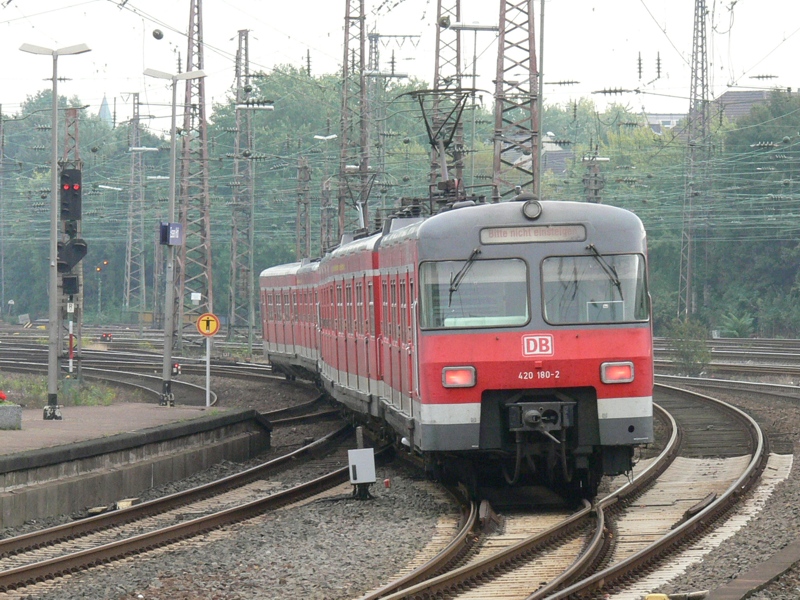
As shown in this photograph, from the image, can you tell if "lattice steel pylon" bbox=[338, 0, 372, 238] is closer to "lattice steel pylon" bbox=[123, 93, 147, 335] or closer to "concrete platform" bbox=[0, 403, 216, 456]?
"concrete platform" bbox=[0, 403, 216, 456]

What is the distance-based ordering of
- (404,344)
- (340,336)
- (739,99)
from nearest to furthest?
(404,344), (340,336), (739,99)

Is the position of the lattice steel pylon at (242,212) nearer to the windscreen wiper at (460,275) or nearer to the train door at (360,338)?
the train door at (360,338)

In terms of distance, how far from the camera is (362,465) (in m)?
13.9

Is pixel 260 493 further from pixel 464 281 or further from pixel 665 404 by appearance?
pixel 665 404

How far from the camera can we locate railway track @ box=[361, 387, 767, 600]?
888cm

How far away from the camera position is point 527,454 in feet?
40.8

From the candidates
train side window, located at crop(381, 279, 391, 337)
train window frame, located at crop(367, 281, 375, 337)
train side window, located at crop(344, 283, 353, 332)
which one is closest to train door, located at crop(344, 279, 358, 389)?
train side window, located at crop(344, 283, 353, 332)

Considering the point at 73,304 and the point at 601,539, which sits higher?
the point at 73,304

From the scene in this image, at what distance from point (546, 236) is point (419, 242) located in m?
1.19

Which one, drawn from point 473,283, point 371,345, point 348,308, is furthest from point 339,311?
point 473,283

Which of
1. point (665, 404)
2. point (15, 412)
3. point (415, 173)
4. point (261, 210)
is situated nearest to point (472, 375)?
point (15, 412)

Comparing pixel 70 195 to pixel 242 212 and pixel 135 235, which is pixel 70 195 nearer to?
pixel 242 212

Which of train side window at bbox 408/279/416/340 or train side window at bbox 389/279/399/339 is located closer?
train side window at bbox 408/279/416/340

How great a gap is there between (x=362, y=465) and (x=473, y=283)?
255 centimetres
